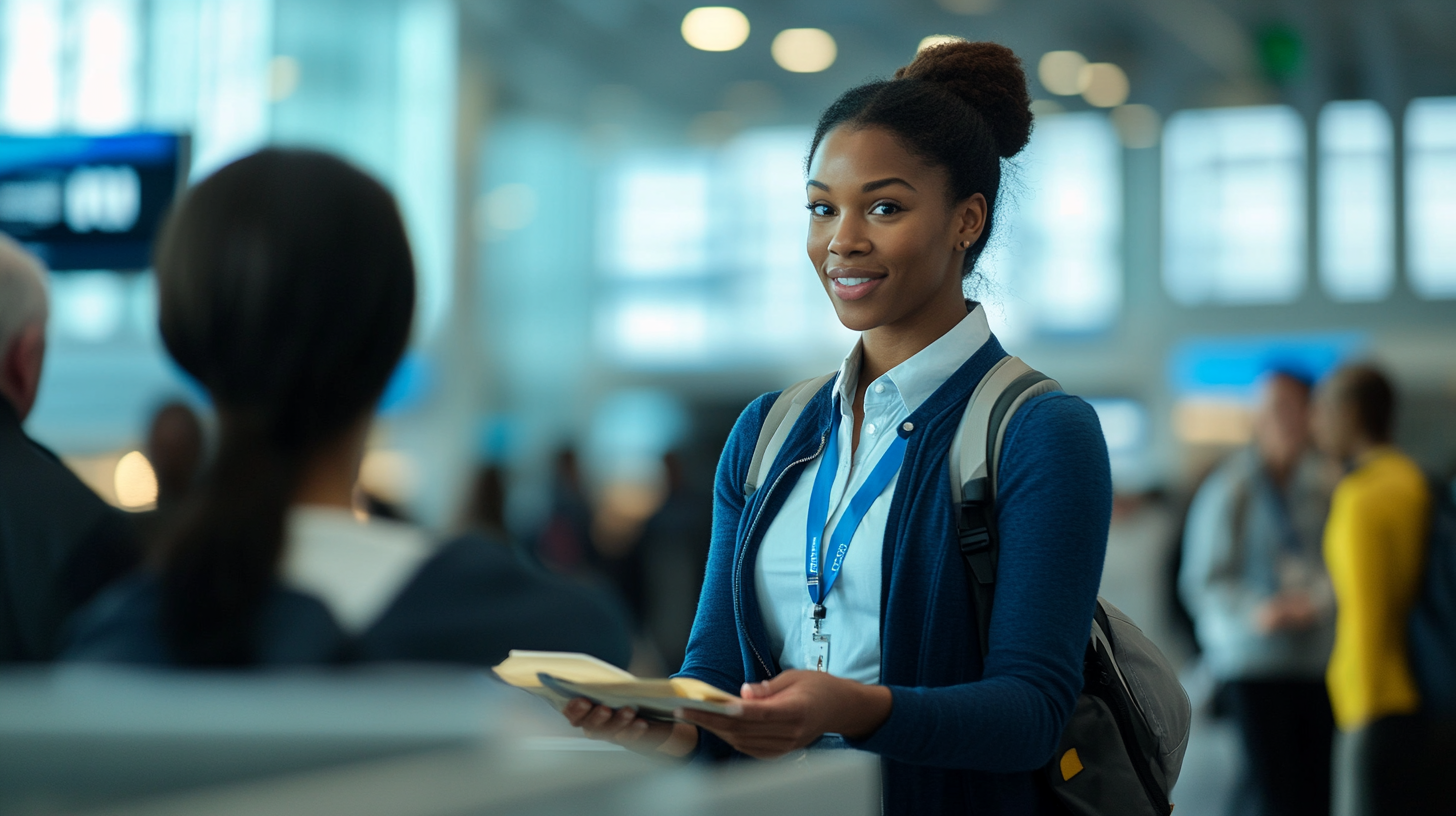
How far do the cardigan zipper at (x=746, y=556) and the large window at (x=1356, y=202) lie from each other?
16552 millimetres

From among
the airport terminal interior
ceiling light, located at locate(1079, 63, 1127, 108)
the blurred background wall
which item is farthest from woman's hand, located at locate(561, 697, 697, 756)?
ceiling light, located at locate(1079, 63, 1127, 108)

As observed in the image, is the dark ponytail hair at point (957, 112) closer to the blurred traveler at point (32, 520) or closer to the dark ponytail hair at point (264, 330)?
the dark ponytail hair at point (264, 330)

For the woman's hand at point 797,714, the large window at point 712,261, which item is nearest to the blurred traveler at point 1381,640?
the woman's hand at point 797,714

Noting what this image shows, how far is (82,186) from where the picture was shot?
333 cm

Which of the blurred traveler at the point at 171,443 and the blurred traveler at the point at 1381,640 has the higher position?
the blurred traveler at the point at 171,443

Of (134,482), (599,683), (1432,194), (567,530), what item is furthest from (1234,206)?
(599,683)

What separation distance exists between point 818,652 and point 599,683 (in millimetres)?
487

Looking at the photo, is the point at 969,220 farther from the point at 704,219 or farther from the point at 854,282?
the point at 704,219

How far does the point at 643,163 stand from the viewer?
19.8 metres

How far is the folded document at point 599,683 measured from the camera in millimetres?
1201

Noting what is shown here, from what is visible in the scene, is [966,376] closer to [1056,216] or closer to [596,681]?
[596,681]

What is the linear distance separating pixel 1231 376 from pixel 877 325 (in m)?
16.6

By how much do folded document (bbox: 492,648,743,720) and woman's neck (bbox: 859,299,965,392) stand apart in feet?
2.00

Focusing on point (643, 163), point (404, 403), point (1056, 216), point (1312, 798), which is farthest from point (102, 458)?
point (1312, 798)
